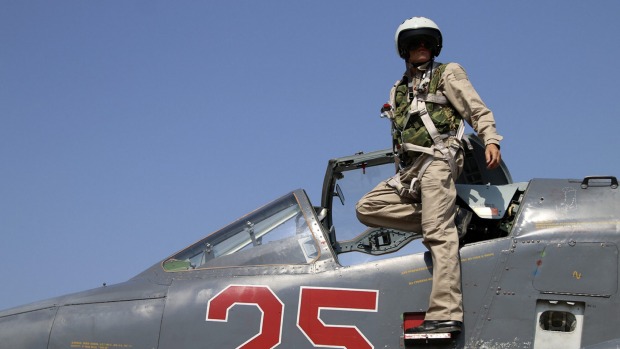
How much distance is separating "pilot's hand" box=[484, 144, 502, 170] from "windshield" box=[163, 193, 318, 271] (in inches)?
68.3

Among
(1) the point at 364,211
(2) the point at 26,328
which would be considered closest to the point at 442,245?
(1) the point at 364,211

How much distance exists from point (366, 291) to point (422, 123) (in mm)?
1522

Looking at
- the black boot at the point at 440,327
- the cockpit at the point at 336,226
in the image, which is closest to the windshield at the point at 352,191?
the cockpit at the point at 336,226

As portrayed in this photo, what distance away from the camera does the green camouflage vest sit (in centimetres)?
745

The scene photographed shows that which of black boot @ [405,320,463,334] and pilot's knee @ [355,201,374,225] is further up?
pilot's knee @ [355,201,374,225]

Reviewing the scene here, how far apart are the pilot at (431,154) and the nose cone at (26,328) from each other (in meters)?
2.94

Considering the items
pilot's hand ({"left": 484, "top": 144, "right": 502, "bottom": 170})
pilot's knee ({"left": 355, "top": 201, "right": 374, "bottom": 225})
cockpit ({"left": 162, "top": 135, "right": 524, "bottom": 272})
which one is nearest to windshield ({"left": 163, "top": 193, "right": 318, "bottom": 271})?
cockpit ({"left": 162, "top": 135, "right": 524, "bottom": 272})

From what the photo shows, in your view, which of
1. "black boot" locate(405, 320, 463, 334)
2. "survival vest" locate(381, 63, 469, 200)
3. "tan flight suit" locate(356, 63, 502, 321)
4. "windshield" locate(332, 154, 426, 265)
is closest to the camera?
"black boot" locate(405, 320, 463, 334)

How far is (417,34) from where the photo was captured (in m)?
7.71

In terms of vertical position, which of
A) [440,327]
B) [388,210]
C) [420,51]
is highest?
[420,51]

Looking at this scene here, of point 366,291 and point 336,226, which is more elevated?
point 336,226

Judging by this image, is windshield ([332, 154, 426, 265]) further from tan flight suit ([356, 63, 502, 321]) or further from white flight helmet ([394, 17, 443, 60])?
white flight helmet ([394, 17, 443, 60])

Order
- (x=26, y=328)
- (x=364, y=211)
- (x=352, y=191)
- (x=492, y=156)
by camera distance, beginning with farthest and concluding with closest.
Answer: (x=352, y=191), (x=364, y=211), (x=26, y=328), (x=492, y=156)

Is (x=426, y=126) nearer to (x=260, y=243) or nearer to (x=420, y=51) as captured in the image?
(x=420, y=51)
